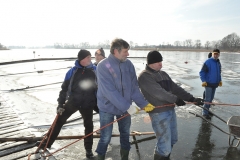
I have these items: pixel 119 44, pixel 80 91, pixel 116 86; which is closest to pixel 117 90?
pixel 116 86

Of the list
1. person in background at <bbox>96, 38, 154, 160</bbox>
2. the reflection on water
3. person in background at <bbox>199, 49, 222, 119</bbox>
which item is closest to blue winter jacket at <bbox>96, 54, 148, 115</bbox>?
person in background at <bbox>96, 38, 154, 160</bbox>

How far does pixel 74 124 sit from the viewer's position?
202 inches

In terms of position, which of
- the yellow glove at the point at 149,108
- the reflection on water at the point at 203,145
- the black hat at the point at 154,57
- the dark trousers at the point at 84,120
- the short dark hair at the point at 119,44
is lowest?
the reflection on water at the point at 203,145

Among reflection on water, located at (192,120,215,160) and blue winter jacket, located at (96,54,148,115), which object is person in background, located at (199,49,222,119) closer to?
reflection on water, located at (192,120,215,160)

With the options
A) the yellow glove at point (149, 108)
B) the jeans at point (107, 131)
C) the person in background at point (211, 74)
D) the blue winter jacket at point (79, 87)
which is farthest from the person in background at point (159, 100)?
the person in background at point (211, 74)

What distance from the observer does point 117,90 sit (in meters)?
2.82

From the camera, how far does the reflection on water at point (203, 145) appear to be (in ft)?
12.0

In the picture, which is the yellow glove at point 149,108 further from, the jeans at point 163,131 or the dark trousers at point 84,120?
the dark trousers at point 84,120

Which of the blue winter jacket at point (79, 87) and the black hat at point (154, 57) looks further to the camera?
the blue winter jacket at point (79, 87)

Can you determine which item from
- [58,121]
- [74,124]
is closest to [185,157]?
[58,121]

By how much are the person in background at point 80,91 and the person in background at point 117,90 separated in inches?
22.7

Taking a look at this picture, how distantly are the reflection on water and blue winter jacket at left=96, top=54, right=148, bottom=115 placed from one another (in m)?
1.72

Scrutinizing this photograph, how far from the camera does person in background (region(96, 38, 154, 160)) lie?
274 centimetres

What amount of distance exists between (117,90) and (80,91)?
91cm
